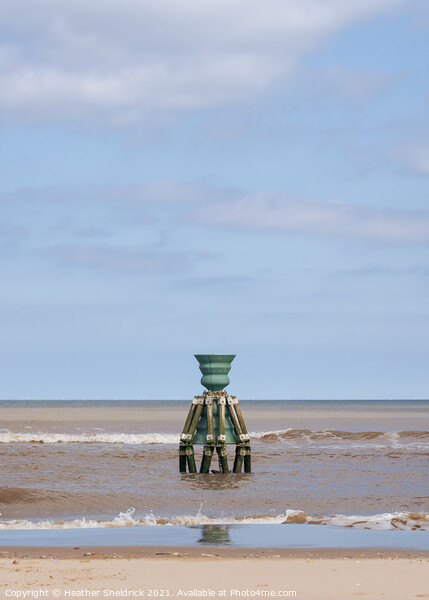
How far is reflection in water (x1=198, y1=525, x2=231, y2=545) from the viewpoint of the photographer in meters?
13.2

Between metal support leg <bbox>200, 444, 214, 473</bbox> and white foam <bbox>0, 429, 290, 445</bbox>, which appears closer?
metal support leg <bbox>200, 444, 214, 473</bbox>

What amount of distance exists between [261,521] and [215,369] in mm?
8782

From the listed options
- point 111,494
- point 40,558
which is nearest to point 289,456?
point 111,494

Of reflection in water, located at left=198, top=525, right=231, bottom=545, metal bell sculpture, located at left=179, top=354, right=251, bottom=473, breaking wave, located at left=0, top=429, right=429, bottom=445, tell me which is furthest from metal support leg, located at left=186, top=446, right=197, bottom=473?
breaking wave, located at left=0, top=429, right=429, bottom=445

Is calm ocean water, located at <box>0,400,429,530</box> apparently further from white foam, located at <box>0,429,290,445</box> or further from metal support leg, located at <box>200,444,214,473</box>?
white foam, located at <box>0,429,290,445</box>

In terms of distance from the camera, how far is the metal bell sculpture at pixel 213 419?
24.5 metres
